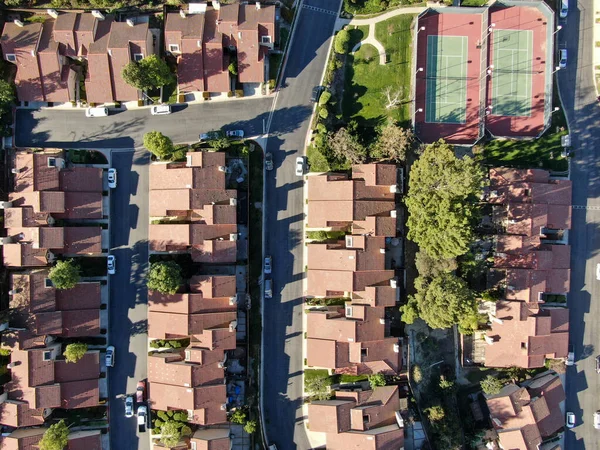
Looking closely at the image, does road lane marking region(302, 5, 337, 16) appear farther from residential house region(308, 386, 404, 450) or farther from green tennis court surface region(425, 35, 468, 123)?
residential house region(308, 386, 404, 450)

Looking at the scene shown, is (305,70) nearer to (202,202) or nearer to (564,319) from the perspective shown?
(202,202)

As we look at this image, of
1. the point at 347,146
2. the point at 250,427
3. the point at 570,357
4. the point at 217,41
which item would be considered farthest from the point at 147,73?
the point at 570,357

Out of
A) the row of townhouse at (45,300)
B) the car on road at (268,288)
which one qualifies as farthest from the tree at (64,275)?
the car on road at (268,288)

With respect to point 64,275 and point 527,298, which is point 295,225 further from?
point 527,298

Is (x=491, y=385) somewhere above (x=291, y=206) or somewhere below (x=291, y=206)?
below

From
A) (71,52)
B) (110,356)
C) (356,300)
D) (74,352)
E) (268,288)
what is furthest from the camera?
(268,288)

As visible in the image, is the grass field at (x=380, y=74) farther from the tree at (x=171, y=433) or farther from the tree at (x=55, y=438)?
the tree at (x=55, y=438)

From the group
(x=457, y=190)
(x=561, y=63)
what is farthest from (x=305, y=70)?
(x=561, y=63)
